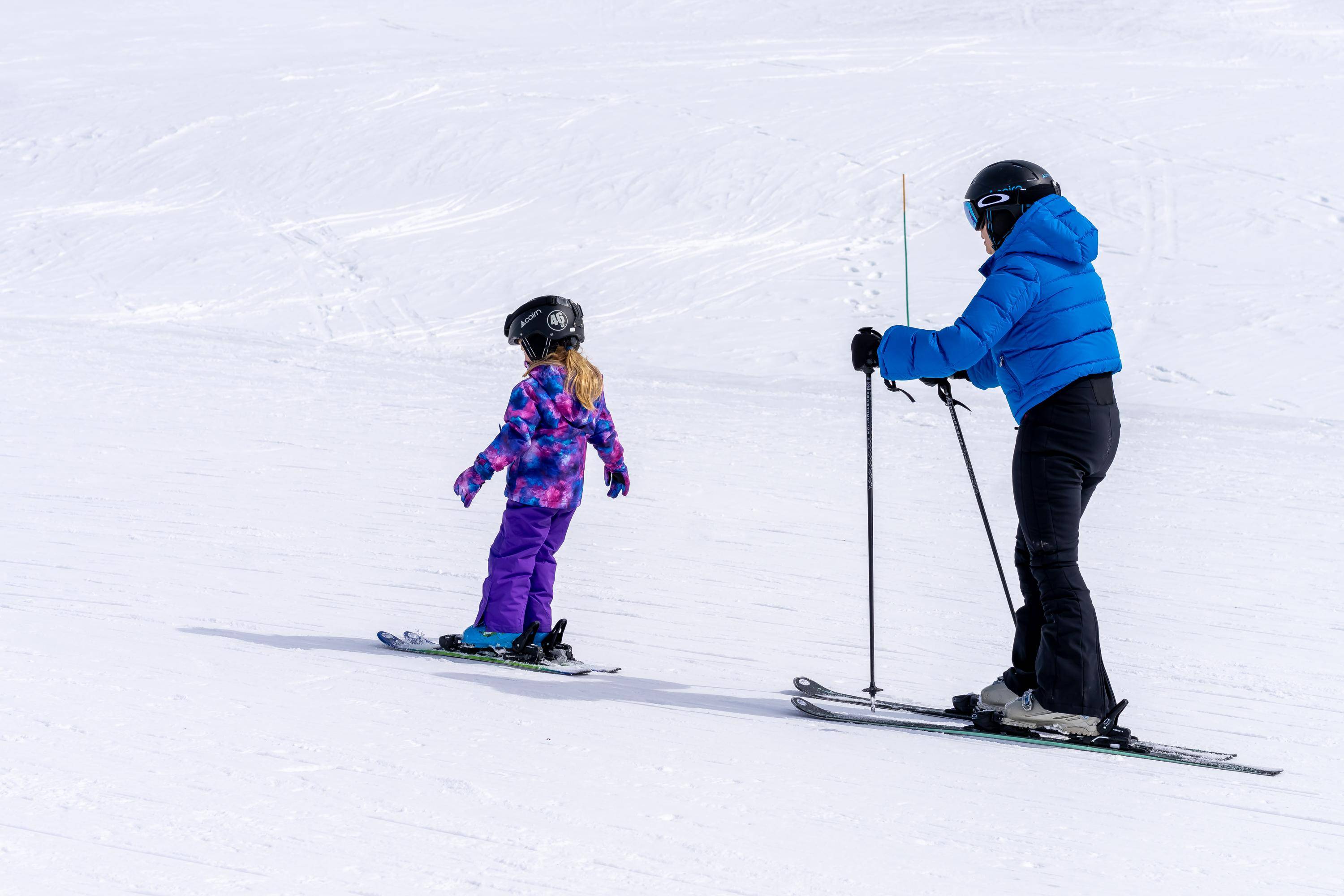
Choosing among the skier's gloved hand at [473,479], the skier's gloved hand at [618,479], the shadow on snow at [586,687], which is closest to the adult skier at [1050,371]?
the shadow on snow at [586,687]

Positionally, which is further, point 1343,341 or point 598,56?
point 598,56

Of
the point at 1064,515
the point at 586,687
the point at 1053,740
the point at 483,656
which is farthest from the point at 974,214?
the point at 483,656

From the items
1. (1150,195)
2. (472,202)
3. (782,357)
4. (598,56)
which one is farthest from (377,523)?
(598,56)

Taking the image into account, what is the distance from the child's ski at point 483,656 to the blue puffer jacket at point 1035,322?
5.31 feet

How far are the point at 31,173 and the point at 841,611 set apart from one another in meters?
18.6

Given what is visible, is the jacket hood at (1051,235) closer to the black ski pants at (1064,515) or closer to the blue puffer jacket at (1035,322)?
the blue puffer jacket at (1035,322)

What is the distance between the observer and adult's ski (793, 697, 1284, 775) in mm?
3826

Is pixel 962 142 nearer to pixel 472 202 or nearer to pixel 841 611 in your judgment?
Result: pixel 472 202

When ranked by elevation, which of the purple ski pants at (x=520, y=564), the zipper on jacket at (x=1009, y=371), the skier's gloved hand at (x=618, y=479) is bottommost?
the purple ski pants at (x=520, y=564)

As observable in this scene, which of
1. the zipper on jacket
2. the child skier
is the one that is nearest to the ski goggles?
the zipper on jacket

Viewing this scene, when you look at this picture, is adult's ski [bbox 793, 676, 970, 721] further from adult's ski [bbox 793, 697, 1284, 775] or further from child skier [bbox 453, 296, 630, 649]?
child skier [bbox 453, 296, 630, 649]

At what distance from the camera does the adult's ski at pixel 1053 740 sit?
151 inches

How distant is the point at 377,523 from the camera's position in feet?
23.1

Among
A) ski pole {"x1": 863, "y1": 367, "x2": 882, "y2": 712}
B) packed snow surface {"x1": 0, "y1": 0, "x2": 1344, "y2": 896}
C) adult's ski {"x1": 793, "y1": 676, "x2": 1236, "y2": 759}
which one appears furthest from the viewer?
adult's ski {"x1": 793, "y1": 676, "x2": 1236, "y2": 759}
